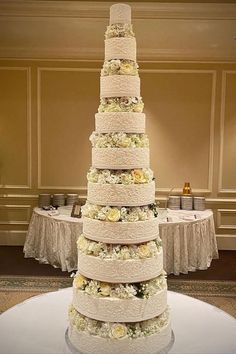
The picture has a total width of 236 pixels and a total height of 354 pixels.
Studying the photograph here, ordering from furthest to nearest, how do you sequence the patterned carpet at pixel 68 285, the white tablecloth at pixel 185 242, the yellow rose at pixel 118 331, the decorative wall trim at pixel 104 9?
1. the decorative wall trim at pixel 104 9
2. the white tablecloth at pixel 185 242
3. the patterned carpet at pixel 68 285
4. the yellow rose at pixel 118 331

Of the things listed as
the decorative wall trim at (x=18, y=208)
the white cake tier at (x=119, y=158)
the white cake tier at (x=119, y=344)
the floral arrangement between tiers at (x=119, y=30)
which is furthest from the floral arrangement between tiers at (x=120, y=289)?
the decorative wall trim at (x=18, y=208)

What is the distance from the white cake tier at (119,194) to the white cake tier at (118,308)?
67cm

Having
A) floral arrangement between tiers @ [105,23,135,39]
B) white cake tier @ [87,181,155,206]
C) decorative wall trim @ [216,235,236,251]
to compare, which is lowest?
decorative wall trim @ [216,235,236,251]

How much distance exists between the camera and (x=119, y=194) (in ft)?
9.68

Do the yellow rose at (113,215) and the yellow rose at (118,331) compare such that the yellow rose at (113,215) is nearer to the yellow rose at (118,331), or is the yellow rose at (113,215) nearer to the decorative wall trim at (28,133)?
the yellow rose at (118,331)

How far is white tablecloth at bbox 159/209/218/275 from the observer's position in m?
5.85

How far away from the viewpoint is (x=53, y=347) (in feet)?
10.2

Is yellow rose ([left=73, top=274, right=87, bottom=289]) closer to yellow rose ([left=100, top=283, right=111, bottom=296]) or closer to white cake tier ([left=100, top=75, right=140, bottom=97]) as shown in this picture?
yellow rose ([left=100, top=283, right=111, bottom=296])

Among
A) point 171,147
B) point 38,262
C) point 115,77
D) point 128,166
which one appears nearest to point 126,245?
point 128,166

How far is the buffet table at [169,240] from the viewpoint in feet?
19.2

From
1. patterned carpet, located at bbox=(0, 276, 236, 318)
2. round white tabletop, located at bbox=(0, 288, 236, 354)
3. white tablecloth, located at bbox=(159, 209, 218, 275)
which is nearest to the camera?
round white tabletop, located at bbox=(0, 288, 236, 354)

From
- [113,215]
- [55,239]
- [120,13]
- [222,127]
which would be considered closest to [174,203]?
[222,127]

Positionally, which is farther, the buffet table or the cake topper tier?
the buffet table

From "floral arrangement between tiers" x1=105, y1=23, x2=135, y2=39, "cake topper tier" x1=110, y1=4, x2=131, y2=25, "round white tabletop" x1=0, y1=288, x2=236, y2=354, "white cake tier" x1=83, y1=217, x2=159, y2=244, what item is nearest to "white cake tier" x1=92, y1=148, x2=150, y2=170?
"white cake tier" x1=83, y1=217, x2=159, y2=244
